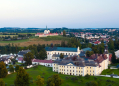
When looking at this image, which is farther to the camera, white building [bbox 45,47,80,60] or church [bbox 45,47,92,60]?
white building [bbox 45,47,80,60]

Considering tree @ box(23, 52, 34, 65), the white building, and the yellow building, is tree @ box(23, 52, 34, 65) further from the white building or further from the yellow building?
the yellow building

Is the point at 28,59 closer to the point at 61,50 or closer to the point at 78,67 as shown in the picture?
the point at 61,50

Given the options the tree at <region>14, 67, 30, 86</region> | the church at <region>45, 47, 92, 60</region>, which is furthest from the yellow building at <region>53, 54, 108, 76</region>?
the church at <region>45, 47, 92, 60</region>

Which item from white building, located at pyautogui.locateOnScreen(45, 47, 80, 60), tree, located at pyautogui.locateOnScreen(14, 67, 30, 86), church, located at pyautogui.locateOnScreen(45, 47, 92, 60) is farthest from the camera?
white building, located at pyautogui.locateOnScreen(45, 47, 80, 60)

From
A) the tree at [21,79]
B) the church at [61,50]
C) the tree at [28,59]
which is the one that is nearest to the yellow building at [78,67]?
the tree at [21,79]

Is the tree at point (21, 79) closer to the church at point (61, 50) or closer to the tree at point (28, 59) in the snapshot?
the tree at point (28, 59)

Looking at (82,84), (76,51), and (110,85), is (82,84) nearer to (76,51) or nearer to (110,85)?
(110,85)

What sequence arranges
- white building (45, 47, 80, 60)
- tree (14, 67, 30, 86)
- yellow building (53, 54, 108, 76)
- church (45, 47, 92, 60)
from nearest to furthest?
tree (14, 67, 30, 86), yellow building (53, 54, 108, 76), church (45, 47, 92, 60), white building (45, 47, 80, 60)

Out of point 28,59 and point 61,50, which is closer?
point 28,59

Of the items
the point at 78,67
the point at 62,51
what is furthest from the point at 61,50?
the point at 78,67

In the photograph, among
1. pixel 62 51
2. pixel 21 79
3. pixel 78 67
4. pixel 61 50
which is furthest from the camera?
pixel 61 50

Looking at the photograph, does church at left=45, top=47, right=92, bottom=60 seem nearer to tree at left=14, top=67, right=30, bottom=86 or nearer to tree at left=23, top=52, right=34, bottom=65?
tree at left=23, top=52, right=34, bottom=65
